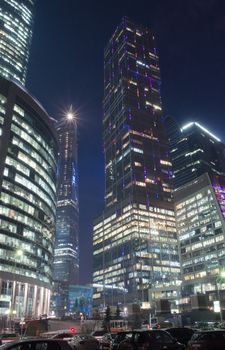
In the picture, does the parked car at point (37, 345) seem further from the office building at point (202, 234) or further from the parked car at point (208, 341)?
the office building at point (202, 234)

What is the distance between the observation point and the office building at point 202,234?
14061 centimetres

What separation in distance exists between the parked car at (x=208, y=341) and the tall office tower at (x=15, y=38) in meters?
149

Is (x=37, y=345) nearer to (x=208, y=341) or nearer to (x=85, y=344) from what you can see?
(x=208, y=341)

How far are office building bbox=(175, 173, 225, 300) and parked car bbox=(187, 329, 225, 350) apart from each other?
12604 cm

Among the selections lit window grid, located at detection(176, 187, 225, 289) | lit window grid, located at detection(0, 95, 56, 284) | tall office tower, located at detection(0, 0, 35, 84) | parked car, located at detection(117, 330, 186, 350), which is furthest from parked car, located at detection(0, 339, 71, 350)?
tall office tower, located at detection(0, 0, 35, 84)

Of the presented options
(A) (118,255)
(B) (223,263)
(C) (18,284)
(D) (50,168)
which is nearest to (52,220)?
(D) (50,168)

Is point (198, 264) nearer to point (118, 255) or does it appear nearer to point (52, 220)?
point (118, 255)

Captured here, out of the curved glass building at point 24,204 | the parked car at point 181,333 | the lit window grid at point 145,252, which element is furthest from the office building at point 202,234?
the parked car at point 181,333

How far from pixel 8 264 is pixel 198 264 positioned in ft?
313

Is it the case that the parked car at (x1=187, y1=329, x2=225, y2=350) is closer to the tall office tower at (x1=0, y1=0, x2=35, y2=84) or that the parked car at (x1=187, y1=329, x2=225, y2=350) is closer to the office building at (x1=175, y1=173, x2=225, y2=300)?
the office building at (x1=175, y1=173, x2=225, y2=300)

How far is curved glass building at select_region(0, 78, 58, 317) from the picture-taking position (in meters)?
84.4

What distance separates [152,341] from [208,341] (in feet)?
8.49

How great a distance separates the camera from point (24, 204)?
9350 cm

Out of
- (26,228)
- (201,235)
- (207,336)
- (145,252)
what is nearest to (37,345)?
(207,336)
